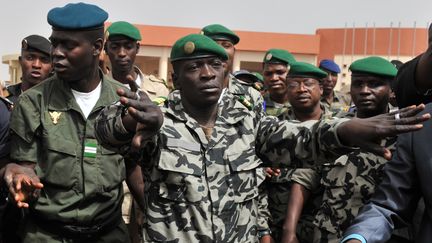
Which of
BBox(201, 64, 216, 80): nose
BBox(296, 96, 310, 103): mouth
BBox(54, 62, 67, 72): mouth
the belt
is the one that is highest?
BBox(201, 64, 216, 80): nose

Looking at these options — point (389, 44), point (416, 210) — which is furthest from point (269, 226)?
point (389, 44)

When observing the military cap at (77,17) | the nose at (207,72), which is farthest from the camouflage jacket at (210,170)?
the military cap at (77,17)

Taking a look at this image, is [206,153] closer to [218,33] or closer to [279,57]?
[218,33]

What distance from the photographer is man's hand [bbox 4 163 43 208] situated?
125 inches

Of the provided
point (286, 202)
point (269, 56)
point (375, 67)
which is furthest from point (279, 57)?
point (375, 67)

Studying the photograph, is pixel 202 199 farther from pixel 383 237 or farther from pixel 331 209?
pixel 331 209

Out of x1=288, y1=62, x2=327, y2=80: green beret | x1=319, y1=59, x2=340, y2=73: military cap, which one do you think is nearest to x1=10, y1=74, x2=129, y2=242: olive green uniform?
x1=288, y1=62, x2=327, y2=80: green beret

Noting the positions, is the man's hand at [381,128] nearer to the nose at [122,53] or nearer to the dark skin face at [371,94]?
the dark skin face at [371,94]

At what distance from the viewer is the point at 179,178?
3.17 m

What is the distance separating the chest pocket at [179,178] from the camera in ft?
10.4

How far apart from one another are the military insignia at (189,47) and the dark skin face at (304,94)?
6.67ft

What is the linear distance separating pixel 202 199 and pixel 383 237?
881 mm

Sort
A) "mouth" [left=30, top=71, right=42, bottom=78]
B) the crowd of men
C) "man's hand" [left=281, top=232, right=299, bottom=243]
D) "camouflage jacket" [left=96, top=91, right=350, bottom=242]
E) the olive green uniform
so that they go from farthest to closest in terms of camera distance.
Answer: "mouth" [left=30, top=71, right=42, bottom=78] → "man's hand" [left=281, top=232, right=299, bottom=243] → the olive green uniform → "camouflage jacket" [left=96, top=91, right=350, bottom=242] → the crowd of men

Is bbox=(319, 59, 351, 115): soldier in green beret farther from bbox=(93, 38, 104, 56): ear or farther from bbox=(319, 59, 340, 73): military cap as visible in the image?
bbox=(93, 38, 104, 56): ear
